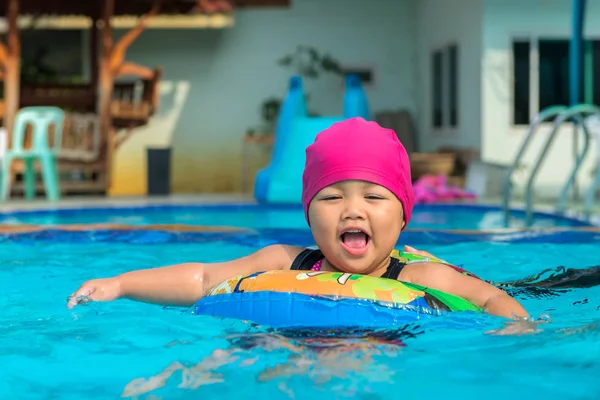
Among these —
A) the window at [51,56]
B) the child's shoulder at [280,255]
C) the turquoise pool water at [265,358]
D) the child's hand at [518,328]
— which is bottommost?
the turquoise pool water at [265,358]

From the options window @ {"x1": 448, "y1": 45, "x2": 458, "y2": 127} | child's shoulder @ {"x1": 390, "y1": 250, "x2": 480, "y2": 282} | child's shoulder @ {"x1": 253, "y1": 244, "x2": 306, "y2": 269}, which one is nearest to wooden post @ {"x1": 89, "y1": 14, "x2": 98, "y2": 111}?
window @ {"x1": 448, "y1": 45, "x2": 458, "y2": 127}

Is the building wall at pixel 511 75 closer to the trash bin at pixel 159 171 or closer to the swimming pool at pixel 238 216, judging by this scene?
the swimming pool at pixel 238 216

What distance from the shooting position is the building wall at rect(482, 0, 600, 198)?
469 inches

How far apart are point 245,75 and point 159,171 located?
3.56 m

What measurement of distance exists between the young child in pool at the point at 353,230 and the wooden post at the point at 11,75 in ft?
30.5

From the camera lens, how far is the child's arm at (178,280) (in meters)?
2.82

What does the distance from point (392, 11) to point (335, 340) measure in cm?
1368

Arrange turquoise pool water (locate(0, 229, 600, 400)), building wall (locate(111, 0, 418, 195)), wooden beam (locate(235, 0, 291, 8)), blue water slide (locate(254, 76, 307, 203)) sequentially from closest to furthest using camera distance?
turquoise pool water (locate(0, 229, 600, 400))
blue water slide (locate(254, 76, 307, 203))
wooden beam (locate(235, 0, 291, 8))
building wall (locate(111, 0, 418, 195))

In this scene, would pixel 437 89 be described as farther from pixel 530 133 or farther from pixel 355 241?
pixel 355 241

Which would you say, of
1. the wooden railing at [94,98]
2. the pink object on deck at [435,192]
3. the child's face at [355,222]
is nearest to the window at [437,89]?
the pink object on deck at [435,192]

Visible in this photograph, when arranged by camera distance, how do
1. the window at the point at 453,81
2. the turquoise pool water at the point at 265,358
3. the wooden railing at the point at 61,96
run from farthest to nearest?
the window at the point at 453,81 → the wooden railing at the point at 61,96 → the turquoise pool water at the point at 265,358

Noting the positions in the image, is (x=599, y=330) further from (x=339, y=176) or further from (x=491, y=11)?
(x=491, y=11)

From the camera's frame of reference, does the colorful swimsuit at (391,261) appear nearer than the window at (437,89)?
Yes

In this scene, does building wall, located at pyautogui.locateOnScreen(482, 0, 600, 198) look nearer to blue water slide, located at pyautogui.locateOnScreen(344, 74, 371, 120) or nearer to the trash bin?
blue water slide, located at pyautogui.locateOnScreen(344, 74, 371, 120)
